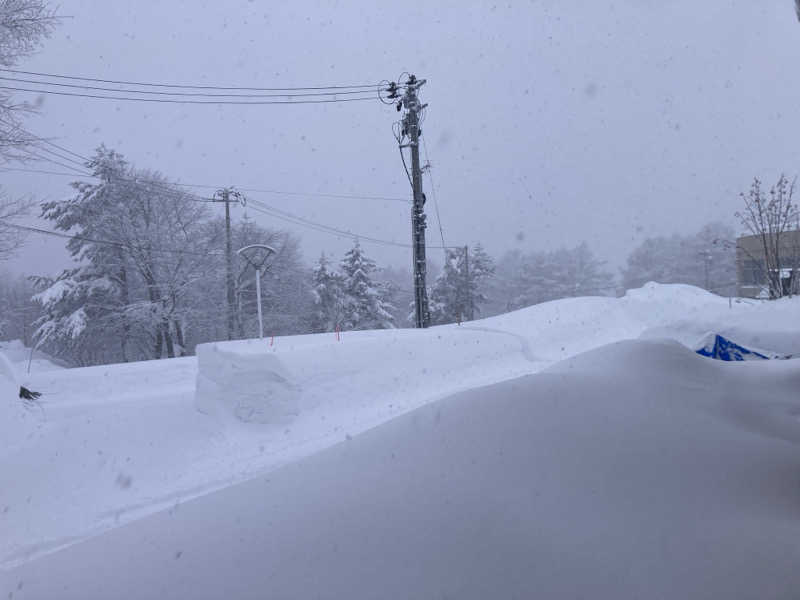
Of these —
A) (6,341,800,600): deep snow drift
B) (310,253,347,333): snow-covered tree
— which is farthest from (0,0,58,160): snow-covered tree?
(310,253,347,333): snow-covered tree

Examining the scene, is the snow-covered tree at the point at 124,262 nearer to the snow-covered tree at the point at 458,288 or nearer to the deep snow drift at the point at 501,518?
the snow-covered tree at the point at 458,288

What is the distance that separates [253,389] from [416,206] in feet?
25.8

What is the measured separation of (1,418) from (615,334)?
11554 mm

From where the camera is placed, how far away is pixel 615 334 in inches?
458

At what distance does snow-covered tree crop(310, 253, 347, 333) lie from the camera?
29141 millimetres

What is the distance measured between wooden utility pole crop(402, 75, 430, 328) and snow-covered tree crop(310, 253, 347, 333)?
15849 mm

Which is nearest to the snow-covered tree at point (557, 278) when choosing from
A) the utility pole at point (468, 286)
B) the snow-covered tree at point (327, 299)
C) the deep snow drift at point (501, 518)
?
the utility pole at point (468, 286)

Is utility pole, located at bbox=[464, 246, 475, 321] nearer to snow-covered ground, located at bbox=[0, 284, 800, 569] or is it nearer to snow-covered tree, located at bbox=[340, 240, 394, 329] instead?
snow-covered tree, located at bbox=[340, 240, 394, 329]

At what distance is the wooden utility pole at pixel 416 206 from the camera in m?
13.4

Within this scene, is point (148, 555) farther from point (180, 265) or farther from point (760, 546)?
point (180, 265)

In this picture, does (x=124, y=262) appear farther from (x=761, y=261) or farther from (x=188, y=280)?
(x=761, y=261)

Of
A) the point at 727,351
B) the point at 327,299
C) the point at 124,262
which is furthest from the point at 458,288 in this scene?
the point at 727,351

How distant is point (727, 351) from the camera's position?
656 centimetres

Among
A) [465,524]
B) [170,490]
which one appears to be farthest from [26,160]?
[465,524]
